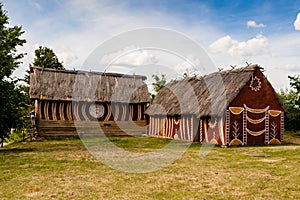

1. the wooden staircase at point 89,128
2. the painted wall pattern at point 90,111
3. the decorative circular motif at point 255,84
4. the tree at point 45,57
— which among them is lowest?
the wooden staircase at point 89,128

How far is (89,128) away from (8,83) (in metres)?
10.6

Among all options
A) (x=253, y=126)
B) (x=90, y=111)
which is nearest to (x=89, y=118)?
(x=90, y=111)

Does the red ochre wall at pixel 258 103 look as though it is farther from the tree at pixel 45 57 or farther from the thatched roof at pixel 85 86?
the tree at pixel 45 57

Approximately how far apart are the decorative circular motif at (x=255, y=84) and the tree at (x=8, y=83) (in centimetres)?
1261

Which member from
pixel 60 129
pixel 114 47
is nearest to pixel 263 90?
pixel 114 47

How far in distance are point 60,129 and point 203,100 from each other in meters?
11.1

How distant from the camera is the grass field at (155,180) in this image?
7.02 meters

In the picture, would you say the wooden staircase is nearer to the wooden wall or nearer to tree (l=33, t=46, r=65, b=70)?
the wooden wall

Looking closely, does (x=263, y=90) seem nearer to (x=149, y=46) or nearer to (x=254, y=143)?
(x=254, y=143)

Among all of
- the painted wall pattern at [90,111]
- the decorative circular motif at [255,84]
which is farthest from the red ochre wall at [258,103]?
the painted wall pattern at [90,111]

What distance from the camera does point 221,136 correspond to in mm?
17828

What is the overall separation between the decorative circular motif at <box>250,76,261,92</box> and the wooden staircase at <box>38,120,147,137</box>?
35.9ft

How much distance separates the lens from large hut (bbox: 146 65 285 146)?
58.6ft

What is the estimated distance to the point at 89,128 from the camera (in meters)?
25.0
